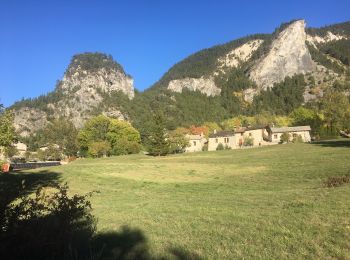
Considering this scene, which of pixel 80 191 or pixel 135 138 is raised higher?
pixel 135 138

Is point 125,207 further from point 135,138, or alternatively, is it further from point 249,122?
point 249,122

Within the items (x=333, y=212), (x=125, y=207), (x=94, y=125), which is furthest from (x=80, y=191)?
(x=94, y=125)

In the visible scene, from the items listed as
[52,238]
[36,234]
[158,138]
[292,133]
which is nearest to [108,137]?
[158,138]

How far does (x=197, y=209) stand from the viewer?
16.0 metres

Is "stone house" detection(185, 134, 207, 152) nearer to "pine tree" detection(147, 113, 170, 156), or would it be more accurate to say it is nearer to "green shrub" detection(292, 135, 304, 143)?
"green shrub" detection(292, 135, 304, 143)

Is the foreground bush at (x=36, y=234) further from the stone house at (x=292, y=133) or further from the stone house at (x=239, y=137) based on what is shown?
the stone house at (x=239, y=137)

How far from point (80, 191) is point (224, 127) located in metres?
158

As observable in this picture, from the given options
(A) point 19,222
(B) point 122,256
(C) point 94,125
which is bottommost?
(B) point 122,256

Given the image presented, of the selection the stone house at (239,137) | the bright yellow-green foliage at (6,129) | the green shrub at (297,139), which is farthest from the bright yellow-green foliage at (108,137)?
the bright yellow-green foliage at (6,129)

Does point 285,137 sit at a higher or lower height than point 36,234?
higher

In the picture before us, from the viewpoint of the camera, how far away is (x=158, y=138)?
267ft

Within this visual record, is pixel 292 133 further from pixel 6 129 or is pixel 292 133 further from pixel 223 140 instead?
pixel 6 129

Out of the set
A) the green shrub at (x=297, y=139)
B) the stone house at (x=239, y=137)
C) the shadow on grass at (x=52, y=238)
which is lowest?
the shadow on grass at (x=52, y=238)

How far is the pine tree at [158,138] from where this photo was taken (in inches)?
3137
